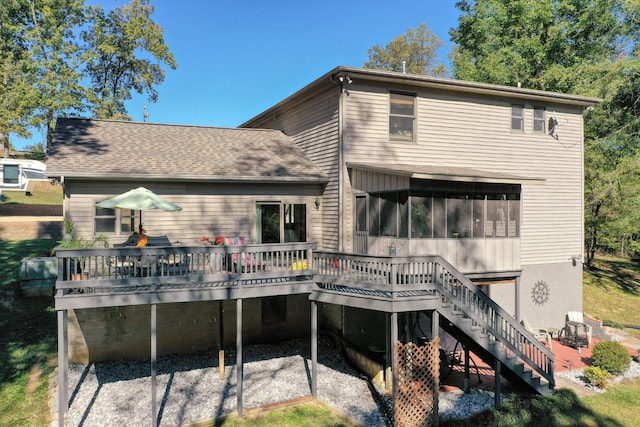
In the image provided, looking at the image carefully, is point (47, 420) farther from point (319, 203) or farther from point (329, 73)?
point (329, 73)

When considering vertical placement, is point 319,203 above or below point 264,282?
above

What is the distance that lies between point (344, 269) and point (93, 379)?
7.10 metres

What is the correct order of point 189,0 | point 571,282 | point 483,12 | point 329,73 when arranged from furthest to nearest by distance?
point 483,12 < point 189,0 < point 571,282 < point 329,73

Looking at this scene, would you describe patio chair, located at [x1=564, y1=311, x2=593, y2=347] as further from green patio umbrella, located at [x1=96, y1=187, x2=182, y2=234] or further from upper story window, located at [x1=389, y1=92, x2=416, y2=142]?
green patio umbrella, located at [x1=96, y1=187, x2=182, y2=234]

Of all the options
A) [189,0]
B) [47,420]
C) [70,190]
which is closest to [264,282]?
[47,420]

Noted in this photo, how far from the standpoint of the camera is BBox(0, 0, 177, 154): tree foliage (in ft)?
81.7

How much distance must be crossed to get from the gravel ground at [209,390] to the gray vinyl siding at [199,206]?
3.58m

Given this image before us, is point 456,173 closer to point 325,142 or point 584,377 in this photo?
point 325,142

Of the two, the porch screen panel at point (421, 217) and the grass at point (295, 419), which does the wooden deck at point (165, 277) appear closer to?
the grass at point (295, 419)

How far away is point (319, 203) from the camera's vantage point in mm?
13172

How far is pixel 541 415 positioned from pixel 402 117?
28.5 ft

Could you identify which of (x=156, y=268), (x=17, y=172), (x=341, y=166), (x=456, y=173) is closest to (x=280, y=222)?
(x=341, y=166)

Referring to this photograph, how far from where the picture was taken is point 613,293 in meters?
20.0

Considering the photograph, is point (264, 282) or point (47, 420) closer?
point (47, 420)
